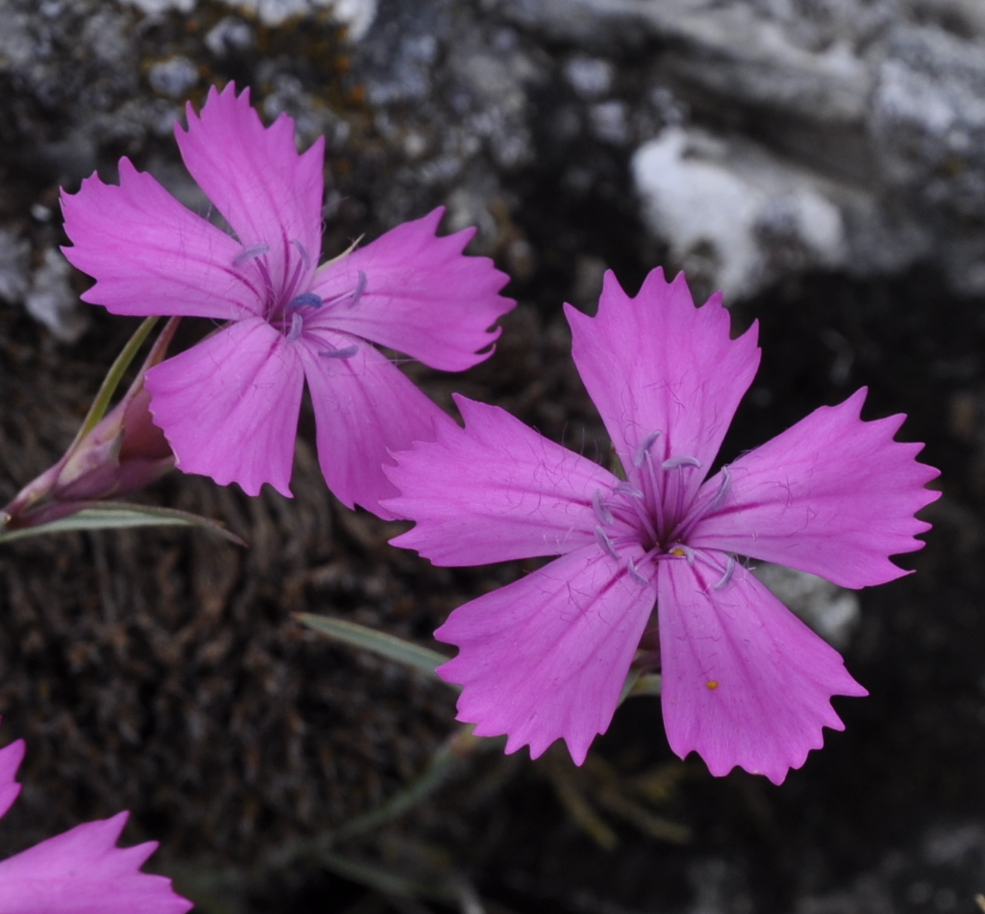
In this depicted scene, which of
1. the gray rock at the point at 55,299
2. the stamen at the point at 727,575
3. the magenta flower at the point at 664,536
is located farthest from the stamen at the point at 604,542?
the gray rock at the point at 55,299

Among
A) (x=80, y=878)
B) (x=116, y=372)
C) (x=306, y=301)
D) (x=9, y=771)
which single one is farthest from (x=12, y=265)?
(x=80, y=878)

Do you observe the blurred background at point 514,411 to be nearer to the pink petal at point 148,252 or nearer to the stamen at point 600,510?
the stamen at point 600,510

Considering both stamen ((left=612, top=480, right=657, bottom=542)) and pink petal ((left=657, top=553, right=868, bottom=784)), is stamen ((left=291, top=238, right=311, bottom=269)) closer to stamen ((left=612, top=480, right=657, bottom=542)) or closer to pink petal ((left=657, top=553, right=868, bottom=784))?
stamen ((left=612, top=480, right=657, bottom=542))

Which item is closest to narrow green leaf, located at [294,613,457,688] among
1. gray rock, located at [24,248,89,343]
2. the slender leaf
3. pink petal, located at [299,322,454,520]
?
the slender leaf

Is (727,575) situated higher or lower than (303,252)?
lower

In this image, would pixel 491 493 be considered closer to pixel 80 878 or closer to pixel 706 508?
pixel 706 508

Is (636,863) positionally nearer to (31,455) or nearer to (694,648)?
(694,648)

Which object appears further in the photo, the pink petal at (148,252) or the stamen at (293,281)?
the stamen at (293,281)
